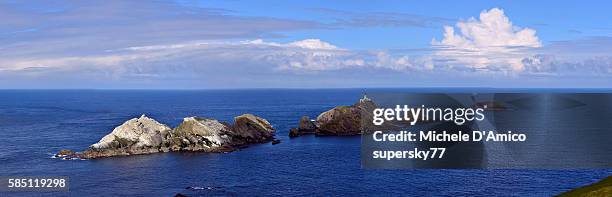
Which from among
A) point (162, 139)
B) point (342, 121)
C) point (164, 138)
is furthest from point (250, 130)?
point (342, 121)

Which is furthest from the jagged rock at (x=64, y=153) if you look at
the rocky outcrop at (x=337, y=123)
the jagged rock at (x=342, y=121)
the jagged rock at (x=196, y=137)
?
the jagged rock at (x=342, y=121)

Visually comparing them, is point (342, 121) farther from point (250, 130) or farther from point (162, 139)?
point (162, 139)

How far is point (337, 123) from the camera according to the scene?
17375cm

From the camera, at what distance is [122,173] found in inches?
4154

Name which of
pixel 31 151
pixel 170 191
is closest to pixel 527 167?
pixel 170 191

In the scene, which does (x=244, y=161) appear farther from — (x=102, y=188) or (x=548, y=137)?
(x=548, y=137)

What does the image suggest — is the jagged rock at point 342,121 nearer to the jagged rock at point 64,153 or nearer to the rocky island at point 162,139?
the rocky island at point 162,139

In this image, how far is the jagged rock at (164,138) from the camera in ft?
421

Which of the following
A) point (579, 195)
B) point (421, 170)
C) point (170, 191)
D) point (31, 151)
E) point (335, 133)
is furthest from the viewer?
point (335, 133)

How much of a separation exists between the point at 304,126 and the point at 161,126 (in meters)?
52.7

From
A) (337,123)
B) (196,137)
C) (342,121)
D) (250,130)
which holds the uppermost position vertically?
(342,121)

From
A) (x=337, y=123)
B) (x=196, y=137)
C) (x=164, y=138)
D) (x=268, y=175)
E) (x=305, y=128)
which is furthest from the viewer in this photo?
(x=337, y=123)

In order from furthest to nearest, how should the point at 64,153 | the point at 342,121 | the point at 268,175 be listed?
the point at 342,121, the point at 64,153, the point at 268,175

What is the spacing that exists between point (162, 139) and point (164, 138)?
75 centimetres
